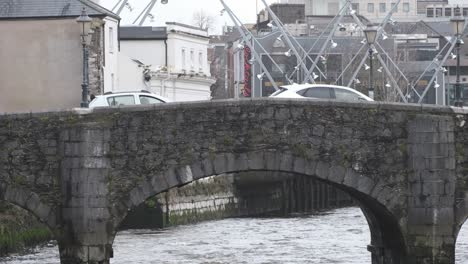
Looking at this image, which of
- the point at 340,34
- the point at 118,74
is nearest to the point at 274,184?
the point at 118,74

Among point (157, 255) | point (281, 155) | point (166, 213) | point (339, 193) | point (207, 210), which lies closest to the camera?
point (281, 155)

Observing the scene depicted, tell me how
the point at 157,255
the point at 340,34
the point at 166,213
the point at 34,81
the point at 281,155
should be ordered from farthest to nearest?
the point at 340,34, the point at 166,213, the point at 34,81, the point at 157,255, the point at 281,155

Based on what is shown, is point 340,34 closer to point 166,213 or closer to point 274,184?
point 274,184

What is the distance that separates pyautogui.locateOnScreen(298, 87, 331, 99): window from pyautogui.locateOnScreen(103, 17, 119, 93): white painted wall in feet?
76.4

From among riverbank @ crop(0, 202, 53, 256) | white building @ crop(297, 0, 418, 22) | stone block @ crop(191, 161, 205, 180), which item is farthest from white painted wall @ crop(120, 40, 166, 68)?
white building @ crop(297, 0, 418, 22)

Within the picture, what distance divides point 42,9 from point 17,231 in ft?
45.4

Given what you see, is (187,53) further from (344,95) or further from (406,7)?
(406,7)

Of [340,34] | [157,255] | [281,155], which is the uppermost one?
[340,34]

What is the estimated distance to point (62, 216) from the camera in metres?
38.0

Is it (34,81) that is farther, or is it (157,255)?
(34,81)

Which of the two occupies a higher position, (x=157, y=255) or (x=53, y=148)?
(x=53, y=148)

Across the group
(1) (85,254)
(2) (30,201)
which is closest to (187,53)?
(2) (30,201)

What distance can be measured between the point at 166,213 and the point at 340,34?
274 ft

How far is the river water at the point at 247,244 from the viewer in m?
50.7
